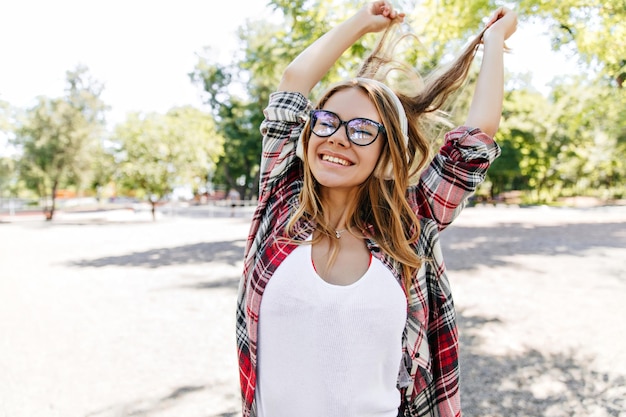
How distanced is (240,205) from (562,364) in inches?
1082

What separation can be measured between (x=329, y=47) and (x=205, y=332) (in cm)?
411

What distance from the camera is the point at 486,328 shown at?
16.3ft

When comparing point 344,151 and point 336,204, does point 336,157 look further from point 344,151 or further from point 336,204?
point 336,204

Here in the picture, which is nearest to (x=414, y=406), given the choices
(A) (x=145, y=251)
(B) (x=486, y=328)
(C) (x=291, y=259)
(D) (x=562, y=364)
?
(C) (x=291, y=259)

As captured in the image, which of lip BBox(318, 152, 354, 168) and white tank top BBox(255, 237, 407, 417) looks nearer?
white tank top BBox(255, 237, 407, 417)

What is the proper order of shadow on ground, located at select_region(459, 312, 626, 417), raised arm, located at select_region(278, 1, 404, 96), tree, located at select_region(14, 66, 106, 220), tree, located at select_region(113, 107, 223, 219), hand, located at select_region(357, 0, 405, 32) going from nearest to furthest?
raised arm, located at select_region(278, 1, 404, 96), hand, located at select_region(357, 0, 405, 32), shadow on ground, located at select_region(459, 312, 626, 417), tree, located at select_region(113, 107, 223, 219), tree, located at select_region(14, 66, 106, 220)

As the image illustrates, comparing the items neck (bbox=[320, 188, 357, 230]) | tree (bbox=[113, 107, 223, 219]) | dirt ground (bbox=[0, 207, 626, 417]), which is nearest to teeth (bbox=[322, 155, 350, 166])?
neck (bbox=[320, 188, 357, 230])

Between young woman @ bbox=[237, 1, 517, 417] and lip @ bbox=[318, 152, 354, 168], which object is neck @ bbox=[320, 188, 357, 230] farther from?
lip @ bbox=[318, 152, 354, 168]

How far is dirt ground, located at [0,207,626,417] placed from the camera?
3.44 metres

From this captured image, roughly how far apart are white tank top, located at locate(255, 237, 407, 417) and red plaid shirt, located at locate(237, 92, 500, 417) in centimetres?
6

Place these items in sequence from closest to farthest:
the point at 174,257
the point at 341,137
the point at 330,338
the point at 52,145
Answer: the point at 330,338 < the point at 341,137 < the point at 174,257 < the point at 52,145

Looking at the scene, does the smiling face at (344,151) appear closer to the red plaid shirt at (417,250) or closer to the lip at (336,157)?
the lip at (336,157)

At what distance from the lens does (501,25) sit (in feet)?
4.91

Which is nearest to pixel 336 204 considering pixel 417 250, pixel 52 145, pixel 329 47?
pixel 417 250
